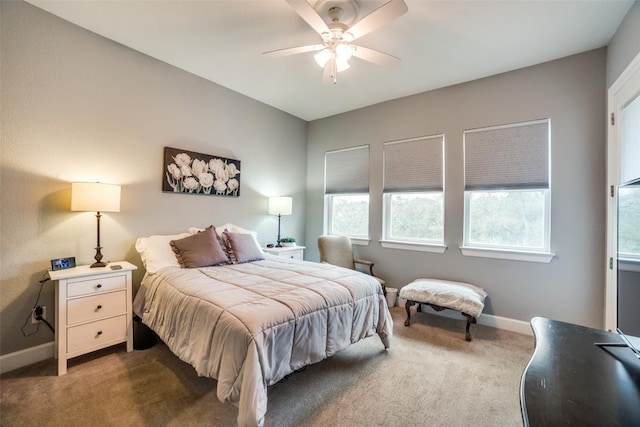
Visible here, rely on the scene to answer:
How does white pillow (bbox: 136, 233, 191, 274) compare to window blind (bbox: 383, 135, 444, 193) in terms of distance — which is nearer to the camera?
white pillow (bbox: 136, 233, 191, 274)

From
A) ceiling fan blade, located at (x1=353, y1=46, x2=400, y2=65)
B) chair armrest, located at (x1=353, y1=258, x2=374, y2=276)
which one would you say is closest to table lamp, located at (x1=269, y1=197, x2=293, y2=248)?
chair armrest, located at (x1=353, y1=258, x2=374, y2=276)

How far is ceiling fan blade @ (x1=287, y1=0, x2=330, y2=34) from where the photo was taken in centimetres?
173

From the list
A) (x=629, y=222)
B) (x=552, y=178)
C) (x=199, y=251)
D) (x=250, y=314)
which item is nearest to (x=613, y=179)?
(x=552, y=178)

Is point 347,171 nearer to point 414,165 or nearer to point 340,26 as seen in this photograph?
point 414,165

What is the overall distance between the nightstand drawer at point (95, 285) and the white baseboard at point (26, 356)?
0.66m

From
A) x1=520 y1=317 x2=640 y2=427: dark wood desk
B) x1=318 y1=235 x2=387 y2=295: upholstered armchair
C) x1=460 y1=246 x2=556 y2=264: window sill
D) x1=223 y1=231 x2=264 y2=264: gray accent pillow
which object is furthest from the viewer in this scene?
x1=318 y1=235 x2=387 y2=295: upholstered armchair

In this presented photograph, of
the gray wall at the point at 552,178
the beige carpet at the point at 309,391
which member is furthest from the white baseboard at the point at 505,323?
the beige carpet at the point at 309,391

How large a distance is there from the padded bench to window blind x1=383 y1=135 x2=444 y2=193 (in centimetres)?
122

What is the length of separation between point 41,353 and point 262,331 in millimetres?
2223

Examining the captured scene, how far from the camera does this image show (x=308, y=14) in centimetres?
184

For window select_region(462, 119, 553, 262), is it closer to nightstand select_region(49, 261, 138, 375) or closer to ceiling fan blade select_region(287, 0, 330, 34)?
ceiling fan blade select_region(287, 0, 330, 34)

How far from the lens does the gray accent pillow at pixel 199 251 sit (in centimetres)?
267

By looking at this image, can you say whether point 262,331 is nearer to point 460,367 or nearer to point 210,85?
point 460,367

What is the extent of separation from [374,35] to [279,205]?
95.0 inches
